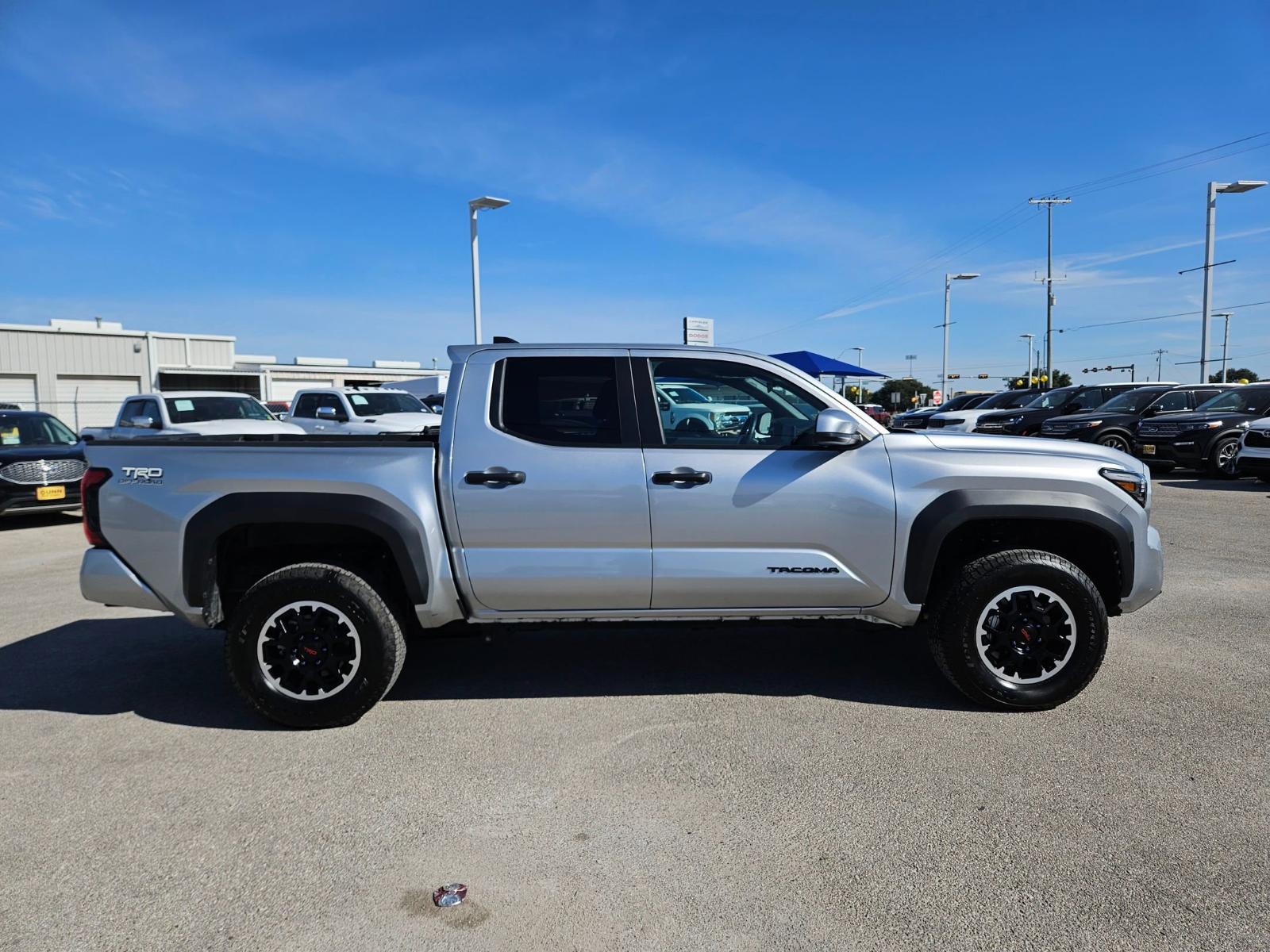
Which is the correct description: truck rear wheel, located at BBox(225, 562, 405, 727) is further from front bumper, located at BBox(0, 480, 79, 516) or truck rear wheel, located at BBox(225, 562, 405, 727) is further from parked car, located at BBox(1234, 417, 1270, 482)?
parked car, located at BBox(1234, 417, 1270, 482)

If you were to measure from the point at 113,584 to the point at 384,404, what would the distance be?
1197 centimetres

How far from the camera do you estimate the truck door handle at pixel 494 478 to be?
4023mm

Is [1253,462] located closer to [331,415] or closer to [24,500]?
[331,415]

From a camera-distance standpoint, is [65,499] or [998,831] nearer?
[998,831]

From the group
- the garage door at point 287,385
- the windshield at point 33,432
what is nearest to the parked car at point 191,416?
the windshield at point 33,432

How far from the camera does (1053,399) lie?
21.7m

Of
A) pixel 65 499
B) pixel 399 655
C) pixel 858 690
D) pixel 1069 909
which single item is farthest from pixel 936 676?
pixel 65 499

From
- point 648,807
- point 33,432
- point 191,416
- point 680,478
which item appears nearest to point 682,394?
point 680,478

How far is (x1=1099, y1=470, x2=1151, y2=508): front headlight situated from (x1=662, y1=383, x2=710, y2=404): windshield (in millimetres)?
2010

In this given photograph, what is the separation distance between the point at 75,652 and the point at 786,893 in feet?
15.6

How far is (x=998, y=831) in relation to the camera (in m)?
3.06

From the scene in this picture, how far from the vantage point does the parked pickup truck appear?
4.02 metres

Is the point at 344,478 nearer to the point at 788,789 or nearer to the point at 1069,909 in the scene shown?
the point at 788,789

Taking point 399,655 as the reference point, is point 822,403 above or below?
above
